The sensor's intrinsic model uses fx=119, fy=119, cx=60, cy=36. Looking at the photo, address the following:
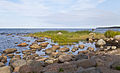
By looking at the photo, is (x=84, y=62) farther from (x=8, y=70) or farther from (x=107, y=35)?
(x=107, y=35)

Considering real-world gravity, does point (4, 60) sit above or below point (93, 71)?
below

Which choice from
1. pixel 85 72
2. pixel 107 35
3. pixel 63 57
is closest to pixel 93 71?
pixel 85 72

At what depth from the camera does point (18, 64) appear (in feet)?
30.5

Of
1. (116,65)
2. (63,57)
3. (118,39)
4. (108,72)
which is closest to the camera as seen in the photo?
(108,72)

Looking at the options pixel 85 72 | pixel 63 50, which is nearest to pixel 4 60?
pixel 63 50

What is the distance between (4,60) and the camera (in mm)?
12164

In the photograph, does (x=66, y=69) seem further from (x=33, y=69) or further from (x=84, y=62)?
(x=33, y=69)

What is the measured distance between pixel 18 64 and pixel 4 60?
12.4 feet

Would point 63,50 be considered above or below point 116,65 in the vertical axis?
below

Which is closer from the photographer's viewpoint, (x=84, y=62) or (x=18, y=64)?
(x=84, y=62)

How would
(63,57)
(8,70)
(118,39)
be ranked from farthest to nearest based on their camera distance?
(118,39)
(63,57)
(8,70)

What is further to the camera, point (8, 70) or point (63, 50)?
point (63, 50)

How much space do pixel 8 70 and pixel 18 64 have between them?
125cm

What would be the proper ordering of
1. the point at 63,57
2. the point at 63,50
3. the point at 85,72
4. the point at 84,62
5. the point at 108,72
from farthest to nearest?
the point at 63,50
the point at 63,57
the point at 84,62
the point at 108,72
the point at 85,72
